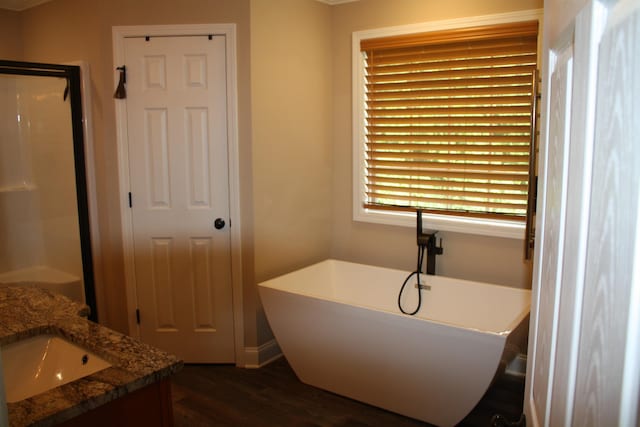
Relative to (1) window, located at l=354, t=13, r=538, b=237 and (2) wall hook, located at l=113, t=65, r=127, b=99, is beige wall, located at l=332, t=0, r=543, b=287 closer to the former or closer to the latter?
(1) window, located at l=354, t=13, r=538, b=237

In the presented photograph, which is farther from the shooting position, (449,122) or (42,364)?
(449,122)

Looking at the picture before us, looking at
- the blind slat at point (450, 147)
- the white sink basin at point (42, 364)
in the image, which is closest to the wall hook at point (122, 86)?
the blind slat at point (450, 147)

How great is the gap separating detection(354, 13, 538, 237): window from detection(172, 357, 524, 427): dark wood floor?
108 centimetres

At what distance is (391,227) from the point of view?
390 centimetres

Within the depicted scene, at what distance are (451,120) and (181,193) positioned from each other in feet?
6.19

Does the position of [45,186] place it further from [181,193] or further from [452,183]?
[452,183]

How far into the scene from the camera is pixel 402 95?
12.3ft

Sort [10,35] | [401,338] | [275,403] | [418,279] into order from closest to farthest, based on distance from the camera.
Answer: [401,338] → [275,403] → [418,279] → [10,35]

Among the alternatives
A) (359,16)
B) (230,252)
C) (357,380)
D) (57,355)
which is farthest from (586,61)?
(359,16)

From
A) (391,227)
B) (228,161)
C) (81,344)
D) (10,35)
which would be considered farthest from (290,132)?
(10,35)

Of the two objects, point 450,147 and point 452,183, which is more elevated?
point 450,147

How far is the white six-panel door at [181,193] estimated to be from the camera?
11.2 ft

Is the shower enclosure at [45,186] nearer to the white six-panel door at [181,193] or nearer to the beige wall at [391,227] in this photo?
the white six-panel door at [181,193]

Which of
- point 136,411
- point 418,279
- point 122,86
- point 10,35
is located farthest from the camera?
point 10,35
